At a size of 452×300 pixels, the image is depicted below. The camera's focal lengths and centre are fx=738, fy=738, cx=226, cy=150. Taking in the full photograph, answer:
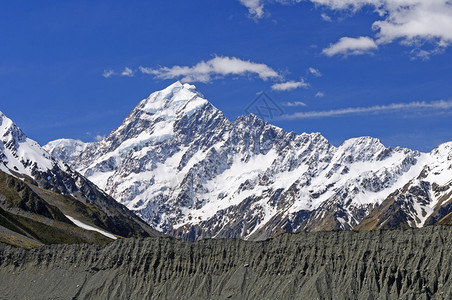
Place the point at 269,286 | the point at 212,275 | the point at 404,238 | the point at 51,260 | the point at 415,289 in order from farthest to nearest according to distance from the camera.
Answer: the point at 51,260 < the point at 212,275 < the point at 269,286 < the point at 404,238 < the point at 415,289

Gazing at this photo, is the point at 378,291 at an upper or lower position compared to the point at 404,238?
lower

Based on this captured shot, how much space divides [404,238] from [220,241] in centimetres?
3722

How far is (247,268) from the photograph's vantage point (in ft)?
429

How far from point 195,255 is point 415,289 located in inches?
1803

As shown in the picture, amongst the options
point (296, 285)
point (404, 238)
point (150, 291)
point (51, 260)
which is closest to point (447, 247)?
point (404, 238)

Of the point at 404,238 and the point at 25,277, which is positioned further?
the point at 25,277

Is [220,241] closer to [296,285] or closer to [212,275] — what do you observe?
[212,275]

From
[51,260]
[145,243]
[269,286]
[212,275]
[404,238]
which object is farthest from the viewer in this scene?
[51,260]

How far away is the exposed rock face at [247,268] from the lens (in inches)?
4385

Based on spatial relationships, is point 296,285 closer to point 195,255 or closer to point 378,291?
point 378,291

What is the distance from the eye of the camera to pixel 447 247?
360ft

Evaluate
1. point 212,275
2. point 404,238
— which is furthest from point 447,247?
point 212,275

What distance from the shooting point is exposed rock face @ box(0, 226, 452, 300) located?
365 feet

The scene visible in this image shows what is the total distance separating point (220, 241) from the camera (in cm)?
13800
